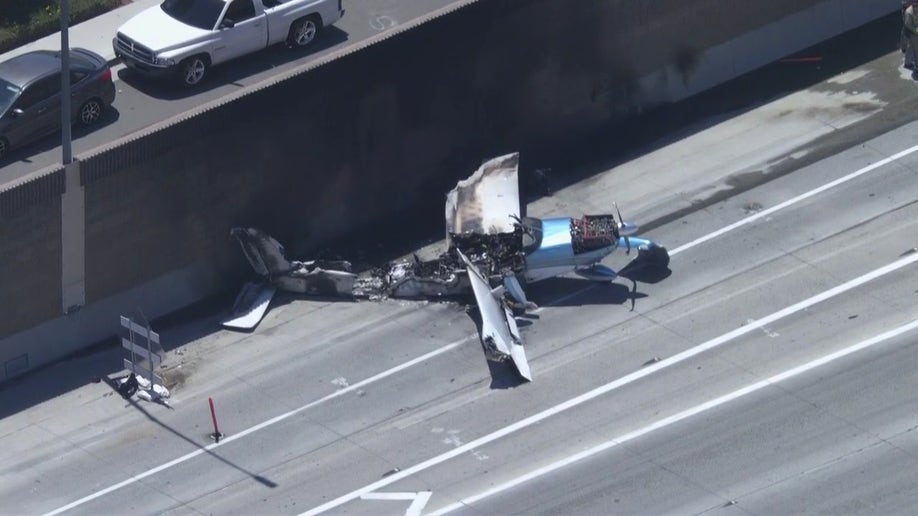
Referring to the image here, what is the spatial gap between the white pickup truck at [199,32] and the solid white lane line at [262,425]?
7919mm

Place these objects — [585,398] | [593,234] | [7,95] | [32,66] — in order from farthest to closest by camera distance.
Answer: [32,66], [7,95], [593,234], [585,398]

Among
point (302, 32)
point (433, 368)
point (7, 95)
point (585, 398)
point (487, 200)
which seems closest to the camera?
point (585, 398)

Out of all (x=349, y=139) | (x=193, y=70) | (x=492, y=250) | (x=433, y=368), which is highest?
(x=193, y=70)

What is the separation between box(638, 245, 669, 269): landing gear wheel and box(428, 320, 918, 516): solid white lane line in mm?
3735

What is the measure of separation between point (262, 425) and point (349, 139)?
21.6ft

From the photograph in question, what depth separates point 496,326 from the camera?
29234 mm

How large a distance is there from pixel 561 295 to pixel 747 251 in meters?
3.63

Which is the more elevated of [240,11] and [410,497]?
[240,11]

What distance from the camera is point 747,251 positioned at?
3144cm

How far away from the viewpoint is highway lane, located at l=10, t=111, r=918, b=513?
2712cm

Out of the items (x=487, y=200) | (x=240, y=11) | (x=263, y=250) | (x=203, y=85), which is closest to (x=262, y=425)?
(x=263, y=250)

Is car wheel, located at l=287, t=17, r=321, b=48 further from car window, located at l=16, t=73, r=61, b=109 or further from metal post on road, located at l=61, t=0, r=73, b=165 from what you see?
metal post on road, located at l=61, t=0, r=73, b=165

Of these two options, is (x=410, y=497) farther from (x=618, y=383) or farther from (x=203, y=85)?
(x=203, y=85)

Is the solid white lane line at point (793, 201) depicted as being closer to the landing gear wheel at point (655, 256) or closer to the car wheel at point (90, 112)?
the landing gear wheel at point (655, 256)
